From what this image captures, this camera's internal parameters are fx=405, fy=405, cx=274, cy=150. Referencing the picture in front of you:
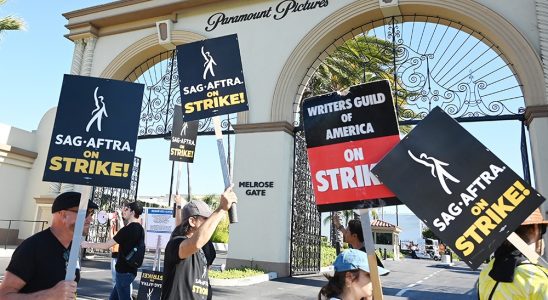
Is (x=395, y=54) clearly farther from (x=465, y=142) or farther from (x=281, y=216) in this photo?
(x=465, y=142)

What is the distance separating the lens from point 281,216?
11.5m

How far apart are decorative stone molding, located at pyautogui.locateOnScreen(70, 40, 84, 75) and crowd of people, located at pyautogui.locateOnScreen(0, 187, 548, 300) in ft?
48.5

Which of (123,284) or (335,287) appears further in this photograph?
(123,284)

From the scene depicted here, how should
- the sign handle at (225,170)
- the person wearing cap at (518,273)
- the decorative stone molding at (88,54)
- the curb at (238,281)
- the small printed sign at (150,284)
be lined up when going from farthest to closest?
the decorative stone molding at (88,54)
the curb at (238,281)
the small printed sign at (150,284)
the sign handle at (225,170)
the person wearing cap at (518,273)

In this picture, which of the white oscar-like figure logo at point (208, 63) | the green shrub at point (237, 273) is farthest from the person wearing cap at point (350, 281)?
the green shrub at point (237, 273)

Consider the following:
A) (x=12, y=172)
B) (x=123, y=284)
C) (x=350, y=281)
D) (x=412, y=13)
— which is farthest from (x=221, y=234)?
(x=350, y=281)

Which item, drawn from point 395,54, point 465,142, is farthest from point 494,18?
point 465,142

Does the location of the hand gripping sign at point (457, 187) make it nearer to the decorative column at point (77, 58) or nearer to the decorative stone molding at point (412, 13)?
the decorative stone molding at point (412, 13)

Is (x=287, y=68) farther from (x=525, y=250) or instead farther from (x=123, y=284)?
(x=525, y=250)

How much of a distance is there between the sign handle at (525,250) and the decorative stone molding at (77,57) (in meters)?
16.8

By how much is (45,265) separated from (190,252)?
3.01 feet

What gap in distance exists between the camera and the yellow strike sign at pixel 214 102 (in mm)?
4316

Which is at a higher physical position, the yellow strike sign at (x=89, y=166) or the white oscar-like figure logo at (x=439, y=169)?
the yellow strike sign at (x=89, y=166)

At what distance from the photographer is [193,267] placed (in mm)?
3146
